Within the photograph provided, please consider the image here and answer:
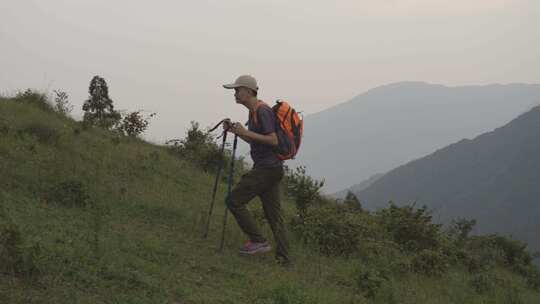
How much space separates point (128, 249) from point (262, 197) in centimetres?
215

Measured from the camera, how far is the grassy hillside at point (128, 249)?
183 inches

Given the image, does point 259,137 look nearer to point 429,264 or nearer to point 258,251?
point 258,251

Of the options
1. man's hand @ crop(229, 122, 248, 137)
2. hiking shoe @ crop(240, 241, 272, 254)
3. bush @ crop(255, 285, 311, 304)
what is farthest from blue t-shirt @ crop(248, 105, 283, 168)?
bush @ crop(255, 285, 311, 304)

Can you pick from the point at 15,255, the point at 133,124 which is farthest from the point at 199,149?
the point at 15,255

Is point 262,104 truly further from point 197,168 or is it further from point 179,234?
point 197,168

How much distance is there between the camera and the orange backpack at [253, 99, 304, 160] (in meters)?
6.80

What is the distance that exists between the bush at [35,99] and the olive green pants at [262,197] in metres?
9.17

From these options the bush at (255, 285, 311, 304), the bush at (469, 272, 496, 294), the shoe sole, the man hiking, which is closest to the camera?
the bush at (255, 285, 311, 304)

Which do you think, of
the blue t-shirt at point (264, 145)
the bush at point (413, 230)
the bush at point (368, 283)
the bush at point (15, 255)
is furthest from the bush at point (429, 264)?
the bush at point (15, 255)

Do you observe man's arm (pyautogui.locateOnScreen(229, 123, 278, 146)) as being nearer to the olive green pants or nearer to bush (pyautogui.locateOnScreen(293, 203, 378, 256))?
the olive green pants

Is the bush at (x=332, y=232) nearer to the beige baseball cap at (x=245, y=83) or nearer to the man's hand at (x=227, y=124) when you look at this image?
the man's hand at (x=227, y=124)

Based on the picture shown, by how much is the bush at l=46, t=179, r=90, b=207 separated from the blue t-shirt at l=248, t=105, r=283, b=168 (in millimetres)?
2941

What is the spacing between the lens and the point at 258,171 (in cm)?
701

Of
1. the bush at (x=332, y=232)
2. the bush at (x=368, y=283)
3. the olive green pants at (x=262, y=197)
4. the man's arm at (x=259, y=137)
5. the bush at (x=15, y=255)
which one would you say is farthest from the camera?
the bush at (x=332, y=232)
